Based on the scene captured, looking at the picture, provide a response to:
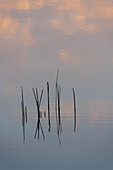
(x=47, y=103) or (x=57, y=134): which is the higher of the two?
(x=47, y=103)

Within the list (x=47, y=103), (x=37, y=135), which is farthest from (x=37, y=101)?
(x=37, y=135)

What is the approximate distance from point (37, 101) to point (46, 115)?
0.62 feet

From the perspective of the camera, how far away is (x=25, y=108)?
5164 mm

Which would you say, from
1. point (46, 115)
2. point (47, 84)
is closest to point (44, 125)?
point (46, 115)

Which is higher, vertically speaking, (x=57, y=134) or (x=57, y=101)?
(x=57, y=101)

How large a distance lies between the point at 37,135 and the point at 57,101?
49cm

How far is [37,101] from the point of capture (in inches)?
199

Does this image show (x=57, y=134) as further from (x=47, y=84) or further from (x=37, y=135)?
(x=47, y=84)

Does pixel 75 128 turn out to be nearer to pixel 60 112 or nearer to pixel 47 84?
A: pixel 60 112

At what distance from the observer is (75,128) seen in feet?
16.3

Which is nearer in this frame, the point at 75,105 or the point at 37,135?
the point at 37,135

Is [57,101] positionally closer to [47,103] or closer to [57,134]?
[47,103]

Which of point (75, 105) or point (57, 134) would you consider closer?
point (57, 134)

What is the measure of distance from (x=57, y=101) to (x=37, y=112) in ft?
0.85
